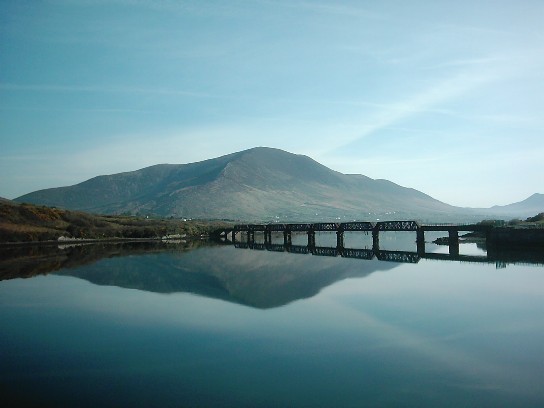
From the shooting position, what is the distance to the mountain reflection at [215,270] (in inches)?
1746

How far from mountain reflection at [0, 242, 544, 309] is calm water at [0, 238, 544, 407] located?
0.56 m

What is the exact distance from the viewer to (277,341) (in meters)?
25.8

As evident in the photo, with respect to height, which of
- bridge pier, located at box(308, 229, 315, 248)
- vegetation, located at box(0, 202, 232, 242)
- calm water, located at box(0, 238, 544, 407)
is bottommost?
calm water, located at box(0, 238, 544, 407)

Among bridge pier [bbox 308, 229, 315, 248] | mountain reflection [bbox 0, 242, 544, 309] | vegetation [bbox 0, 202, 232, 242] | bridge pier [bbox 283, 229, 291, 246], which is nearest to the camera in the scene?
mountain reflection [bbox 0, 242, 544, 309]

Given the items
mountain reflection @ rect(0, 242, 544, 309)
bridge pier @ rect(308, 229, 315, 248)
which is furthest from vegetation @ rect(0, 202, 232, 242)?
bridge pier @ rect(308, 229, 315, 248)

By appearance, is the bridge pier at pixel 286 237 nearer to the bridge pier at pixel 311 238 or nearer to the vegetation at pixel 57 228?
the bridge pier at pixel 311 238

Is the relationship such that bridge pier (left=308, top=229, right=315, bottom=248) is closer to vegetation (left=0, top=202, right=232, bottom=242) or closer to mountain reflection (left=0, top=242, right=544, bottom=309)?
mountain reflection (left=0, top=242, right=544, bottom=309)

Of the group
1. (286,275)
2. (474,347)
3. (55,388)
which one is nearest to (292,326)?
(474,347)

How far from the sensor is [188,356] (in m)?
23.2

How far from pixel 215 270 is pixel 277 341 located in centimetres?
3554

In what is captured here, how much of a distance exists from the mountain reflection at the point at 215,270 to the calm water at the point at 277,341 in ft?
1.84

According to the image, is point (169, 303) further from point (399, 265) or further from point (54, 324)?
point (399, 265)

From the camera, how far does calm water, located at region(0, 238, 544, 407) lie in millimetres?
18266

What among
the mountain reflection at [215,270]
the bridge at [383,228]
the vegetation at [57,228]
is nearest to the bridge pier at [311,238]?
the bridge at [383,228]
